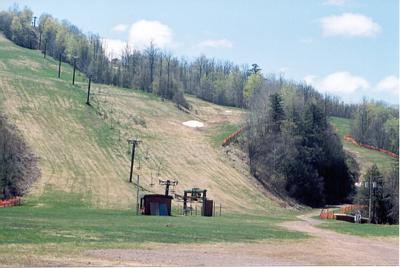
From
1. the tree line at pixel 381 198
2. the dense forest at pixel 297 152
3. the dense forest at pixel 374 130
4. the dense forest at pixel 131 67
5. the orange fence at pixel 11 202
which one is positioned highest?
the dense forest at pixel 131 67

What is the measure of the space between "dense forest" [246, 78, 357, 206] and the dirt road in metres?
52.7

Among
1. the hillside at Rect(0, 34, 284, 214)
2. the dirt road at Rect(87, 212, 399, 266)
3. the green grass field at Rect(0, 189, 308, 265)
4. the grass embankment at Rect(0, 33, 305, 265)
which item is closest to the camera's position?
the green grass field at Rect(0, 189, 308, 265)

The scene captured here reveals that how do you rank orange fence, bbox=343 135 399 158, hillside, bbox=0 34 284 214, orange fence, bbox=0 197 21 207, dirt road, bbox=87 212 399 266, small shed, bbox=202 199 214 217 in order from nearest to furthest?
dirt road, bbox=87 212 399 266 < orange fence, bbox=0 197 21 207 < small shed, bbox=202 199 214 217 < hillside, bbox=0 34 284 214 < orange fence, bbox=343 135 399 158

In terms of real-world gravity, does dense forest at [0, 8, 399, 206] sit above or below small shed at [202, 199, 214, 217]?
above

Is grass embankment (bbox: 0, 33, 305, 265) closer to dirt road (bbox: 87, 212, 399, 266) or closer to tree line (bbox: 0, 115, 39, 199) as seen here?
tree line (bbox: 0, 115, 39, 199)

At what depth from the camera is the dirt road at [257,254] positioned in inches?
759

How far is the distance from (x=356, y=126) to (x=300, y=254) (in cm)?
11023

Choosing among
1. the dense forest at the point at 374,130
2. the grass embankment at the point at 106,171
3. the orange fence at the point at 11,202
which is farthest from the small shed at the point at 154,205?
the dense forest at the point at 374,130

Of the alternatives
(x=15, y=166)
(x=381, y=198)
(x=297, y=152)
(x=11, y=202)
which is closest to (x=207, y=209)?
(x=11, y=202)

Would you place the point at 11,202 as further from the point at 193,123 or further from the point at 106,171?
the point at 193,123

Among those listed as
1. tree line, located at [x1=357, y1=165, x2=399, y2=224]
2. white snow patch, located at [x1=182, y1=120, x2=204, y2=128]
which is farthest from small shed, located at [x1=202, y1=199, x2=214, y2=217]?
white snow patch, located at [x1=182, y1=120, x2=204, y2=128]

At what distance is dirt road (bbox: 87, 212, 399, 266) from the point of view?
63.3ft

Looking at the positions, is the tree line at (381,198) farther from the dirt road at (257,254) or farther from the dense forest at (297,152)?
the dirt road at (257,254)

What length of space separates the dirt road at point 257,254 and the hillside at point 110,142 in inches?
1199
